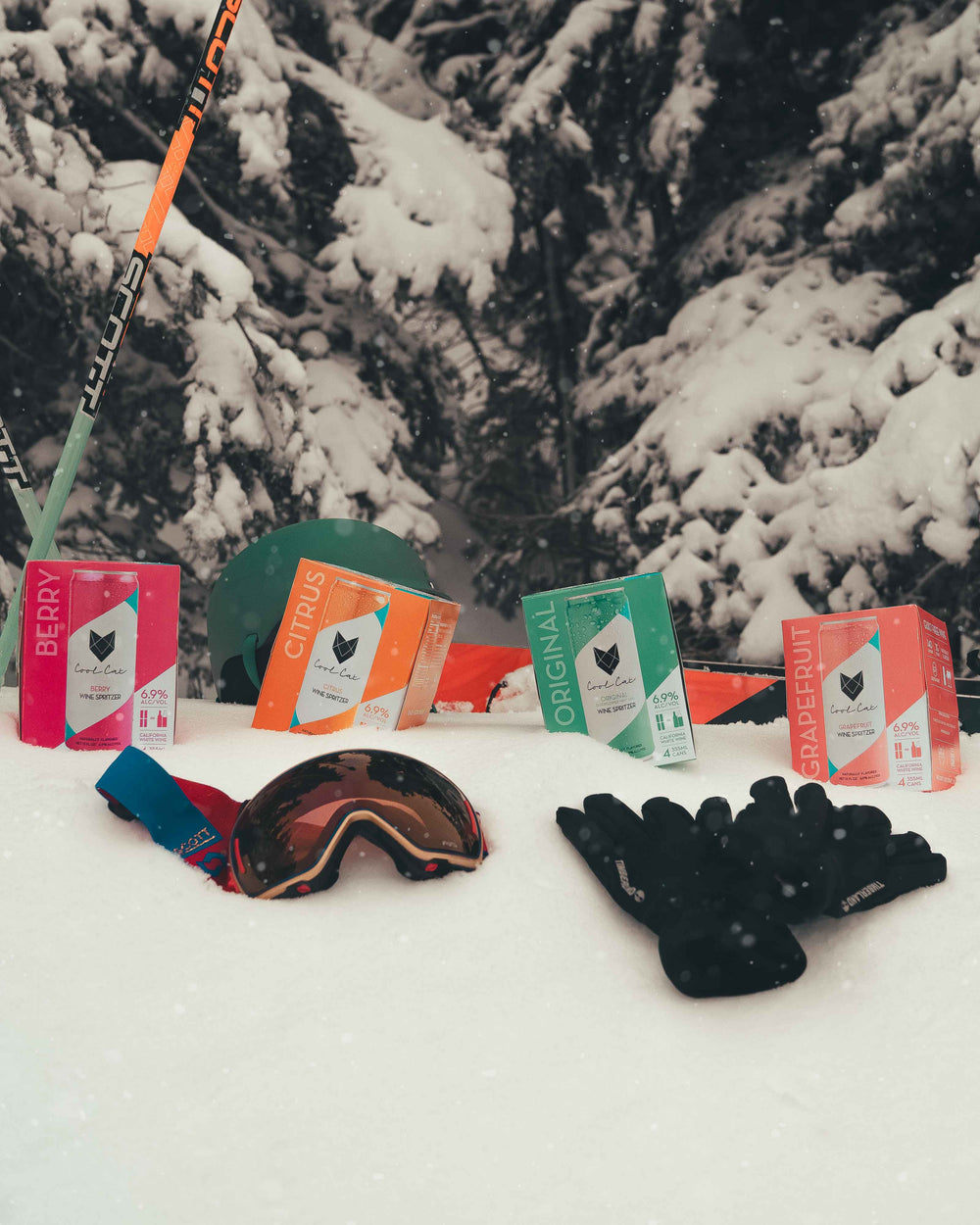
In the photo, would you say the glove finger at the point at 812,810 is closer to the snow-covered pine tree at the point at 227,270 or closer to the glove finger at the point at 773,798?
the glove finger at the point at 773,798

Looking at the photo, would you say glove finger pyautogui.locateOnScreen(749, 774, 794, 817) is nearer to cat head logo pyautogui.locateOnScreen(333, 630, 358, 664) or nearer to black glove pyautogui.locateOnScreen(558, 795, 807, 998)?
black glove pyautogui.locateOnScreen(558, 795, 807, 998)

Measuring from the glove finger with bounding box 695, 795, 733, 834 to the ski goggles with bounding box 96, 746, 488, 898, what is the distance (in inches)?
8.6

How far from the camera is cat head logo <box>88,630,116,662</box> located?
1.21 meters

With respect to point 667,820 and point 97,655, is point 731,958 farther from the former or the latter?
point 97,655

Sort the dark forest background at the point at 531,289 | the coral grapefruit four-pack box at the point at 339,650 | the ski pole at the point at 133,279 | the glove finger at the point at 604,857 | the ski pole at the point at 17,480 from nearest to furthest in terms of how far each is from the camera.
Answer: the glove finger at the point at 604,857
the coral grapefruit four-pack box at the point at 339,650
the ski pole at the point at 133,279
the ski pole at the point at 17,480
the dark forest background at the point at 531,289

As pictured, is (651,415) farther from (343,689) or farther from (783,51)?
(343,689)

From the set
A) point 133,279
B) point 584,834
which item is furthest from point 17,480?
point 584,834

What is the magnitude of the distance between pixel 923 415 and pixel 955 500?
0.23 metres

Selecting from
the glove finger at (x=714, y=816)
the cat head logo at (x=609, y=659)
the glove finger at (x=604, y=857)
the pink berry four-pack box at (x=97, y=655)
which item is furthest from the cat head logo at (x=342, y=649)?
the glove finger at (x=714, y=816)

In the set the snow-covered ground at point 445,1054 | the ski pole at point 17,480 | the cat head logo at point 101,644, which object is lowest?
the snow-covered ground at point 445,1054

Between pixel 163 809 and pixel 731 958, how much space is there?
543 mm

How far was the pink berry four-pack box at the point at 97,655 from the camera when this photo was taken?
1.19 m

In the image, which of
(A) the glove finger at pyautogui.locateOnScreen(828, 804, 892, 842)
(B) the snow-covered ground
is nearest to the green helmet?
(B) the snow-covered ground

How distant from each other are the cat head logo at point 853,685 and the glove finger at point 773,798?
0.40m
